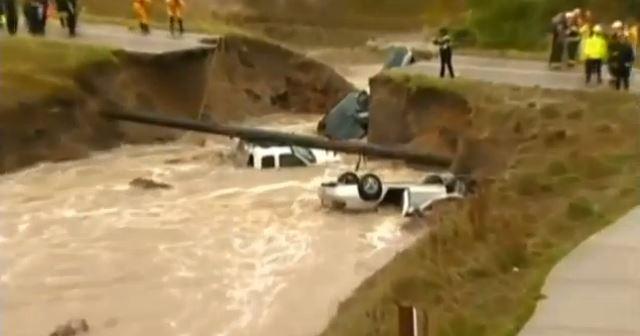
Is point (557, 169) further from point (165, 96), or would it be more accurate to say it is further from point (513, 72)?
point (165, 96)

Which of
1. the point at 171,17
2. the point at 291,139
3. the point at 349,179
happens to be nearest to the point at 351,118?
the point at 291,139

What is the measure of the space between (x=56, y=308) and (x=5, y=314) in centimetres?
80

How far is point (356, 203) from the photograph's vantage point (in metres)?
25.6

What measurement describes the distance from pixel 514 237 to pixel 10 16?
83.9 ft

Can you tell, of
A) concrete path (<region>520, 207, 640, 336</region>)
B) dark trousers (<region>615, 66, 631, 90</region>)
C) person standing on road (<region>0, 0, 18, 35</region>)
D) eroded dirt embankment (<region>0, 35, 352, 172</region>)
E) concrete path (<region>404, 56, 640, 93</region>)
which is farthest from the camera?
person standing on road (<region>0, 0, 18, 35</region>)

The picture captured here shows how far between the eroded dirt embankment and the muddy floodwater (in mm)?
904

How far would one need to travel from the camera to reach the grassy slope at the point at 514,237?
11891mm

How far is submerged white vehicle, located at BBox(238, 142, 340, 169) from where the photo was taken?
30984mm

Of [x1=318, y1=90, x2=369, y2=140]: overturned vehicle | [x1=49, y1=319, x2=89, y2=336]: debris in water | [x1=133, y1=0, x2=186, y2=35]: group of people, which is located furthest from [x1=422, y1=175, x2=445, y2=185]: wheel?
[x1=133, y1=0, x2=186, y2=35]: group of people

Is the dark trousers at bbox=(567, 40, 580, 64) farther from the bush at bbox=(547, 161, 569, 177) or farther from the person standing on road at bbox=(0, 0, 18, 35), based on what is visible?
the person standing on road at bbox=(0, 0, 18, 35)

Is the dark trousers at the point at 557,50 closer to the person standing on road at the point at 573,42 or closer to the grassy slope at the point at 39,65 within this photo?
the person standing on road at the point at 573,42

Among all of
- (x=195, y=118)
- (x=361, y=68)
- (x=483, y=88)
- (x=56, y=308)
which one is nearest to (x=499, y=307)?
(x=56, y=308)

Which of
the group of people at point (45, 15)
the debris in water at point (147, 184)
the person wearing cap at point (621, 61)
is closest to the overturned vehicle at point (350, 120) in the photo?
the debris in water at point (147, 184)

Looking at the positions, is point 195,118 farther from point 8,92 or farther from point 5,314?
point 5,314
